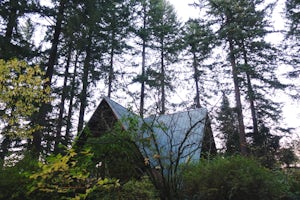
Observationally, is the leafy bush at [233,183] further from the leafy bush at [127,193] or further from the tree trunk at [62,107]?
the tree trunk at [62,107]

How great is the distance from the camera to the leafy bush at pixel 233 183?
15.8 ft

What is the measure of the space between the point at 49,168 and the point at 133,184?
10.6 ft

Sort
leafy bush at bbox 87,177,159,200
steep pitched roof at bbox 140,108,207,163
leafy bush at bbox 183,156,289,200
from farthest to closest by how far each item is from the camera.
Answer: leafy bush at bbox 87,177,159,200
steep pitched roof at bbox 140,108,207,163
leafy bush at bbox 183,156,289,200

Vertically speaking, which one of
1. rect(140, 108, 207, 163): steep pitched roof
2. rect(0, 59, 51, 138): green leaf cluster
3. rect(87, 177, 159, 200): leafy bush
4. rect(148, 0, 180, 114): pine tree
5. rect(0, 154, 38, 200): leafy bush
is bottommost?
rect(87, 177, 159, 200): leafy bush

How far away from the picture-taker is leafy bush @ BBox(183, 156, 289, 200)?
483cm

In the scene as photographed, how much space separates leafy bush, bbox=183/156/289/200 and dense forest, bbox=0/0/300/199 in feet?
Result: 0.07

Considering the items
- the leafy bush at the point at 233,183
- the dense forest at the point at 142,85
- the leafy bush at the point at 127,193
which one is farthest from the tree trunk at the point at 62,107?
the leafy bush at the point at 233,183

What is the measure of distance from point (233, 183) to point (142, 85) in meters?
16.8

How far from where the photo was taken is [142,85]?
69.7 feet

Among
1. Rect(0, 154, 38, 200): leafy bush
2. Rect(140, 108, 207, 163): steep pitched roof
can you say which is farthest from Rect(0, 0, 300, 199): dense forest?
Rect(140, 108, 207, 163): steep pitched roof

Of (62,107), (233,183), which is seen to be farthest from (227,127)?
(62,107)

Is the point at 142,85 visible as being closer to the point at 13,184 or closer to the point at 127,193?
the point at 127,193

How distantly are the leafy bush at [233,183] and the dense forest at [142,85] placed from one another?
2 centimetres

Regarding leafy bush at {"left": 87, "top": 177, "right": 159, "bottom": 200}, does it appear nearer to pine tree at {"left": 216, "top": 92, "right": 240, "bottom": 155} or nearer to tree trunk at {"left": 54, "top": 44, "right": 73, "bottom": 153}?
pine tree at {"left": 216, "top": 92, "right": 240, "bottom": 155}
